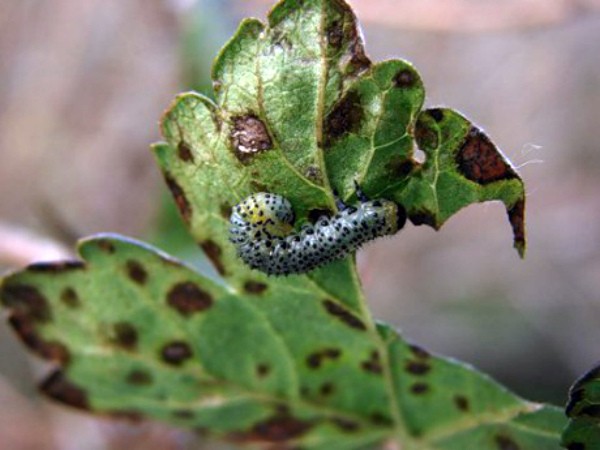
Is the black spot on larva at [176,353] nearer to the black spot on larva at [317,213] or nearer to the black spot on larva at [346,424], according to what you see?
the black spot on larva at [346,424]

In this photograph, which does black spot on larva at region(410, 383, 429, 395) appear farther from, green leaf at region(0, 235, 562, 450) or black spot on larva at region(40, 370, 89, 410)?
black spot on larva at region(40, 370, 89, 410)

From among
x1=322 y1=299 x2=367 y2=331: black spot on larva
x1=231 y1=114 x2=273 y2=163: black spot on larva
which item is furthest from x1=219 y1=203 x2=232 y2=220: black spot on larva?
x1=322 y1=299 x2=367 y2=331: black spot on larva

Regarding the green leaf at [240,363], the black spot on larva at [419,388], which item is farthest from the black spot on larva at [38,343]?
the black spot on larva at [419,388]

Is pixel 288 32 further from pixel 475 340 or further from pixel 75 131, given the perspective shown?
pixel 75 131

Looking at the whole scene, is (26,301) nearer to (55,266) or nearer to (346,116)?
(55,266)

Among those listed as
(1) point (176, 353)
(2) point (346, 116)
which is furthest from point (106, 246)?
(2) point (346, 116)

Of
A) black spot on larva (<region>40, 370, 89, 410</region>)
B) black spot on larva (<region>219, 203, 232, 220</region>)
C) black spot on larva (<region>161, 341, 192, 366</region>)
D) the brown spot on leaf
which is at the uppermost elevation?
black spot on larva (<region>219, 203, 232, 220</region>)
